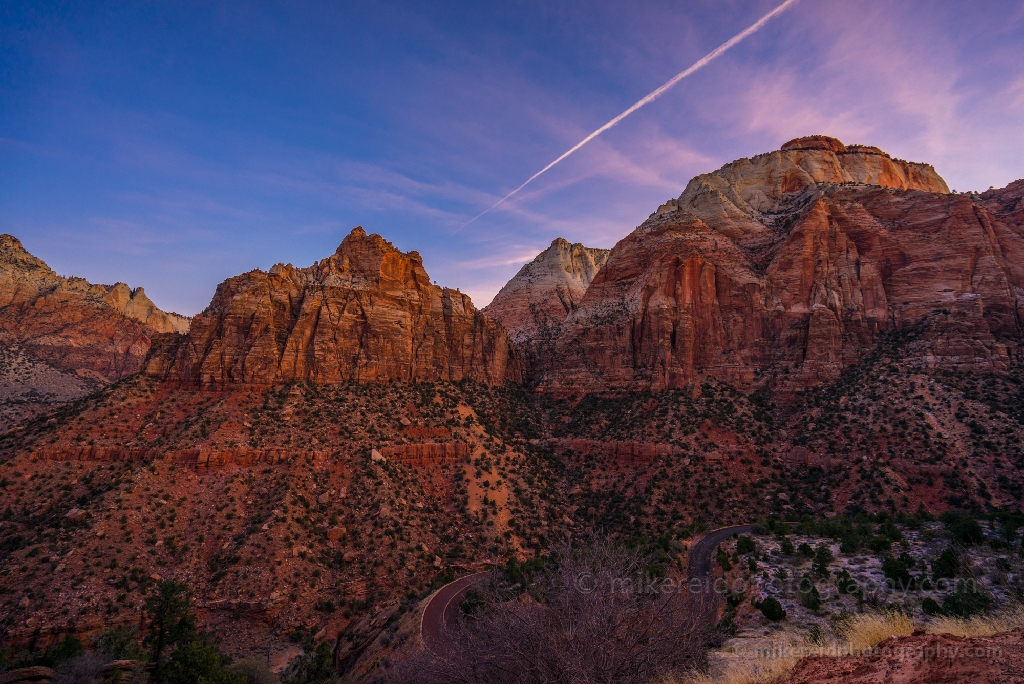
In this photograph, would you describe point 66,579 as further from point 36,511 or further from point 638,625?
point 638,625

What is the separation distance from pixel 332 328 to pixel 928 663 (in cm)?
4703

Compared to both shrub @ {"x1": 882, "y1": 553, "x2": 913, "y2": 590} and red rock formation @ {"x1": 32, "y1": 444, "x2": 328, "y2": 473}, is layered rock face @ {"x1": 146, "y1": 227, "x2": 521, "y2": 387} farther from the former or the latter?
shrub @ {"x1": 882, "y1": 553, "x2": 913, "y2": 590}

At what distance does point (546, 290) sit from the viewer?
10000cm

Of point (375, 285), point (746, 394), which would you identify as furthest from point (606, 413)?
point (375, 285)

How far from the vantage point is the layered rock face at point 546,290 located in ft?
296

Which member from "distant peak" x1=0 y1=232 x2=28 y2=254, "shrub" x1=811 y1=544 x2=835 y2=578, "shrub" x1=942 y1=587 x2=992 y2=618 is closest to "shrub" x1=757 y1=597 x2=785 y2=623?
"shrub" x1=811 y1=544 x2=835 y2=578

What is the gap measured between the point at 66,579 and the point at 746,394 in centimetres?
5748

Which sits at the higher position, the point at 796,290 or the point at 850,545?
the point at 796,290

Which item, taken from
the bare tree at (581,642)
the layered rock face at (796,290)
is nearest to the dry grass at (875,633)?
the bare tree at (581,642)

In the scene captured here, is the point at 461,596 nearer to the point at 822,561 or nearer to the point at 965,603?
the point at 822,561

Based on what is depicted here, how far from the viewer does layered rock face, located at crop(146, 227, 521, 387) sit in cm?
4191

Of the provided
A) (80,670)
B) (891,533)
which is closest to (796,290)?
(891,533)

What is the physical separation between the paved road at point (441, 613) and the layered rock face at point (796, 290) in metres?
35.8

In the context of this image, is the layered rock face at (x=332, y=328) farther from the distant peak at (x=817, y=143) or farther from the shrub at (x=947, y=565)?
the distant peak at (x=817, y=143)
